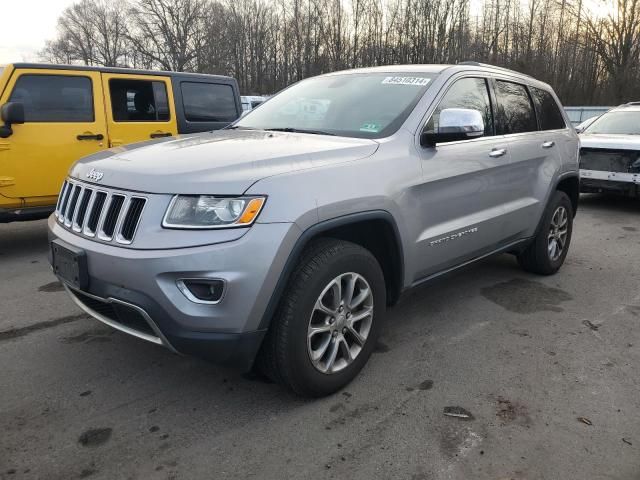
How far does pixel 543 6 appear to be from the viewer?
3981 centimetres

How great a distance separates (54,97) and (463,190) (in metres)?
4.61

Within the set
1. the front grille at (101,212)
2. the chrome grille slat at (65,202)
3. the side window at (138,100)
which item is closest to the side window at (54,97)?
the side window at (138,100)

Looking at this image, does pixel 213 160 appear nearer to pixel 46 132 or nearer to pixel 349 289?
pixel 349 289

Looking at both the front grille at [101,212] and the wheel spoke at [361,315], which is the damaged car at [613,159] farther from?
the front grille at [101,212]

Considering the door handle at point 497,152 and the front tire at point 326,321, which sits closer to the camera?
the front tire at point 326,321

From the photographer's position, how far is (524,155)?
4.30 metres

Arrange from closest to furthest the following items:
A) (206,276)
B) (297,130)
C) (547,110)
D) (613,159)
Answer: (206,276) < (297,130) < (547,110) < (613,159)

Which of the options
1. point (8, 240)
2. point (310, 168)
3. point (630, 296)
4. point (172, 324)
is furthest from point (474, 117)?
point (8, 240)

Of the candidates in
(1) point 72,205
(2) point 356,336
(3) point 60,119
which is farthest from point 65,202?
(3) point 60,119

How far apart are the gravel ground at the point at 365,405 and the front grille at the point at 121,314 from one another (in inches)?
20.1

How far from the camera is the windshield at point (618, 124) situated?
9258mm

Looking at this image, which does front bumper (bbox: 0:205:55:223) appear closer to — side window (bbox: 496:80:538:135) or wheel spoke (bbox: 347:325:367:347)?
wheel spoke (bbox: 347:325:367:347)

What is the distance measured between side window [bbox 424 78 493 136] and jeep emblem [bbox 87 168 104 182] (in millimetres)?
1915

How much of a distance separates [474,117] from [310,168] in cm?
125
